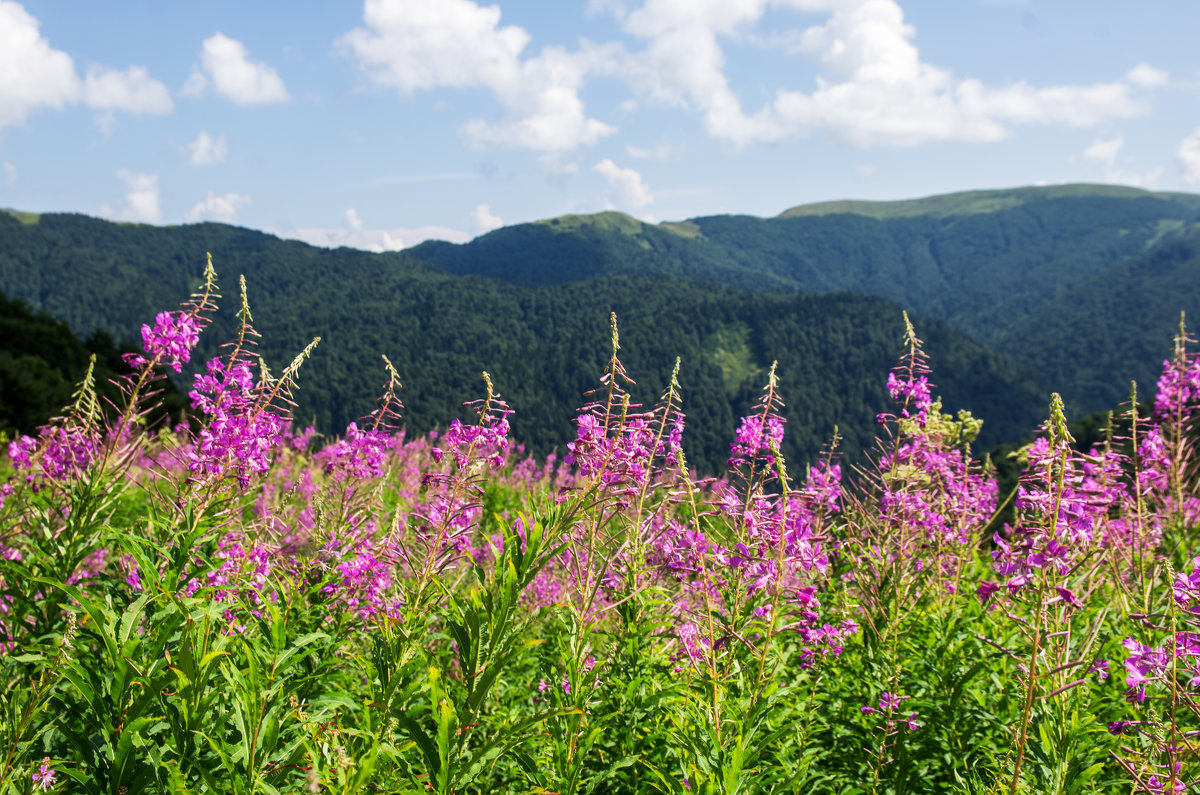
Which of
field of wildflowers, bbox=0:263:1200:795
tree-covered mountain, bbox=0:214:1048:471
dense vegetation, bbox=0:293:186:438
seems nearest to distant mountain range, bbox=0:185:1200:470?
tree-covered mountain, bbox=0:214:1048:471

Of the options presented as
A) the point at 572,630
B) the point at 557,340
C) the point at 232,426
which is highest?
the point at 557,340

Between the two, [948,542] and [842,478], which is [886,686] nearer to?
[948,542]

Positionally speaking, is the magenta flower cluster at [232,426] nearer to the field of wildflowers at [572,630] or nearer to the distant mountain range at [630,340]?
the field of wildflowers at [572,630]

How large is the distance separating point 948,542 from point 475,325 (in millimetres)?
171498

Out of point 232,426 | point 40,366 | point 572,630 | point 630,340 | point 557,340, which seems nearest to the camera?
point 572,630

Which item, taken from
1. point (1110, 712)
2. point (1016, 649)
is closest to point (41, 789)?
point (1016, 649)

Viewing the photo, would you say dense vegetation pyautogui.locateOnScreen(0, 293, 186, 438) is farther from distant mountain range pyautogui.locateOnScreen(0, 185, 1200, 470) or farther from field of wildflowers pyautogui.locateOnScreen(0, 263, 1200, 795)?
distant mountain range pyautogui.locateOnScreen(0, 185, 1200, 470)

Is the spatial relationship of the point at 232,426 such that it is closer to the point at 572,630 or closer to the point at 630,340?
the point at 572,630

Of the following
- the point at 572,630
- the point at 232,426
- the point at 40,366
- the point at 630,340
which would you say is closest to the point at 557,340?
the point at 630,340

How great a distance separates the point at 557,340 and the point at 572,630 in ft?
528

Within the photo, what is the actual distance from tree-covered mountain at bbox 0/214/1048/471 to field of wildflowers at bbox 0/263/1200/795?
97269mm

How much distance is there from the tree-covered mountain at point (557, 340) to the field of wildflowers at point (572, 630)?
97269 millimetres

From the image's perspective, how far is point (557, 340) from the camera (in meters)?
163

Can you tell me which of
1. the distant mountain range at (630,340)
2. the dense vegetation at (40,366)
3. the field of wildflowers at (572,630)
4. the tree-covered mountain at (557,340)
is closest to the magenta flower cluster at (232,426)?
the field of wildflowers at (572,630)
